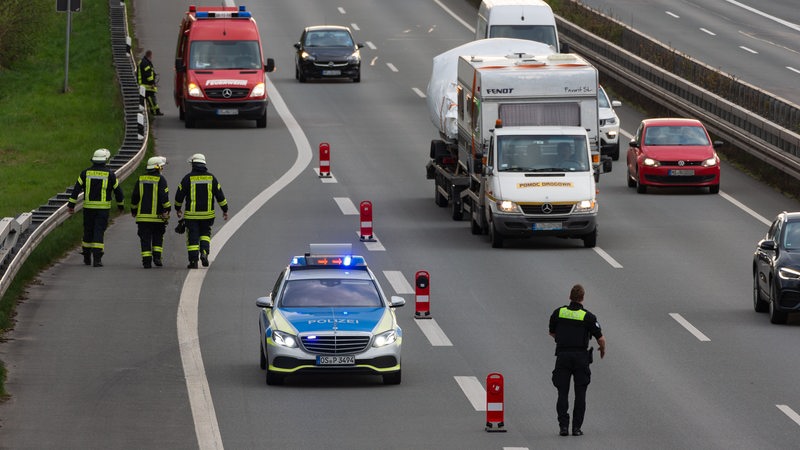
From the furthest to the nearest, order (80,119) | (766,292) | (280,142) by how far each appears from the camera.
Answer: (80,119) → (280,142) → (766,292)

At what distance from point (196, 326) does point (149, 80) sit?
26.5 meters

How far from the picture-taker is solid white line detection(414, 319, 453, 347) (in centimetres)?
2398

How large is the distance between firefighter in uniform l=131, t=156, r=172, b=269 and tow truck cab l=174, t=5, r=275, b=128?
1892 centimetres

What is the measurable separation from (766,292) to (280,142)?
22915 mm

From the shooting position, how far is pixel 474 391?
68.6 ft

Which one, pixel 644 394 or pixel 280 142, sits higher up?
pixel 644 394

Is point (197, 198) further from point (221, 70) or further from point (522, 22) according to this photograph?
point (522, 22)

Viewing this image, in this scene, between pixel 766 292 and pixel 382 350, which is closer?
pixel 382 350

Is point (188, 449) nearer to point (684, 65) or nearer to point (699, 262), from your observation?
point (699, 262)

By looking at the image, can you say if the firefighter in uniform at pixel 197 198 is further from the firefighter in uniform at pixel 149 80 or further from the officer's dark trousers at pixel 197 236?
the firefighter in uniform at pixel 149 80

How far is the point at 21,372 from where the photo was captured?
21938 mm

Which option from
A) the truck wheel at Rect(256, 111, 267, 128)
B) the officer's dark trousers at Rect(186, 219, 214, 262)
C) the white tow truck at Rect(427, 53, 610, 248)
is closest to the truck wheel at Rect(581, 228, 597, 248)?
the white tow truck at Rect(427, 53, 610, 248)

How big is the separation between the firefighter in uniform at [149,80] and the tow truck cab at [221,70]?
2.39ft

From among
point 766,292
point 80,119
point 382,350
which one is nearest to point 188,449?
point 382,350
